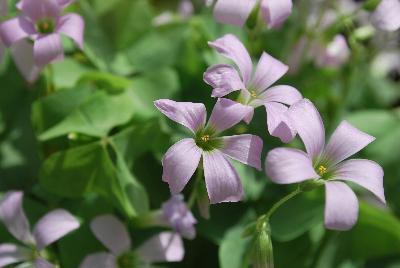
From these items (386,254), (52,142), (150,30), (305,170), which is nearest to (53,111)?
(52,142)

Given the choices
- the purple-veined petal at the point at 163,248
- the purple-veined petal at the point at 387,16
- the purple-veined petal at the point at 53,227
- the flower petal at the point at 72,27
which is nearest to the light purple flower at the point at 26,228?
the purple-veined petal at the point at 53,227

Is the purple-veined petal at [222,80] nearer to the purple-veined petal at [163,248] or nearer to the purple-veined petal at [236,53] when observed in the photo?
the purple-veined petal at [236,53]

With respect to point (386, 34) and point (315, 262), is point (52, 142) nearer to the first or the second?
point (315, 262)

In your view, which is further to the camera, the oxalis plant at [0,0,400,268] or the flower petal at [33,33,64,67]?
the flower petal at [33,33,64,67]

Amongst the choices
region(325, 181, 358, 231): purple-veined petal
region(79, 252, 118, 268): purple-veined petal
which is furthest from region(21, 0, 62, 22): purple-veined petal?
region(325, 181, 358, 231): purple-veined petal

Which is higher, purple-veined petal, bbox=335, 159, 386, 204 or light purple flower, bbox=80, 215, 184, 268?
purple-veined petal, bbox=335, 159, 386, 204

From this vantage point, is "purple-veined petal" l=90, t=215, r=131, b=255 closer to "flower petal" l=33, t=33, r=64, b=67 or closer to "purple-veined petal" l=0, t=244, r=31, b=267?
"purple-veined petal" l=0, t=244, r=31, b=267

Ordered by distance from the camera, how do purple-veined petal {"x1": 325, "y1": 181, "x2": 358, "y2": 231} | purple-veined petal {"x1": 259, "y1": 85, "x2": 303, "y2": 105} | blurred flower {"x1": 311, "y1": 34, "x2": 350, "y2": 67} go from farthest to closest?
blurred flower {"x1": 311, "y1": 34, "x2": 350, "y2": 67}, purple-veined petal {"x1": 259, "y1": 85, "x2": 303, "y2": 105}, purple-veined petal {"x1": 325, "y1": 181, "x2": 358, "y2": 231}

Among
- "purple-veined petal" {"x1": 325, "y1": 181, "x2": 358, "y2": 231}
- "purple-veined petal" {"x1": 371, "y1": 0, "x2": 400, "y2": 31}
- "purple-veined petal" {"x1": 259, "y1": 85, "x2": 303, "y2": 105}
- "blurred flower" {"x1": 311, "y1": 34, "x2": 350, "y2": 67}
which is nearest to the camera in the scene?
"purple-veined petal" {"x1": 325, "y1": 181, "x2": 358, "y2": 231}

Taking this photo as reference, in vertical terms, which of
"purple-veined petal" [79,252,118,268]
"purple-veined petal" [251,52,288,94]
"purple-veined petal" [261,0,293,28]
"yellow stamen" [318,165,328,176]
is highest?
"purple-veined petal" [261,0,293,28]
